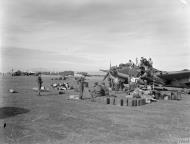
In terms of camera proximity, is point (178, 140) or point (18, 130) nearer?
point (178, 140)

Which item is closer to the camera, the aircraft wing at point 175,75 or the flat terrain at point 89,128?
the flat terrain at point 89,128

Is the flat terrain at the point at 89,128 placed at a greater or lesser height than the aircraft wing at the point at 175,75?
lesser

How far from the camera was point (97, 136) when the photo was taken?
747cm

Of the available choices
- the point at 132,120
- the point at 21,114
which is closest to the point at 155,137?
the point at 132,120

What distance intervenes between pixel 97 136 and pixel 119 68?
2505 centimetres

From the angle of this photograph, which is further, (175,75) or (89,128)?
(175,75)

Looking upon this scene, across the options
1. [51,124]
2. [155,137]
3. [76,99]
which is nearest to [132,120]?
[155,137]

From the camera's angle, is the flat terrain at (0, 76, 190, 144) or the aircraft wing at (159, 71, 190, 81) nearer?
the flat terrain at (0, 76, 190, 144)

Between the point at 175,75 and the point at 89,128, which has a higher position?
the point at 175,75

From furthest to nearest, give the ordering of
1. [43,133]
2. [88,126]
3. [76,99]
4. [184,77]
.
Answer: [184,77]
[76,99]
[88,126]
[43,133]

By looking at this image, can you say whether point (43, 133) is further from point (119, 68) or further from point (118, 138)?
point (119, 68)

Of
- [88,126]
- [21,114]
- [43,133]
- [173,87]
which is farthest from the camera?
[173,87]

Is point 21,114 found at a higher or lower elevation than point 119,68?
lower

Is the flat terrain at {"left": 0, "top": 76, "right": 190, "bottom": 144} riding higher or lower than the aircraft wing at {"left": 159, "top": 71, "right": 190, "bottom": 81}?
lower
